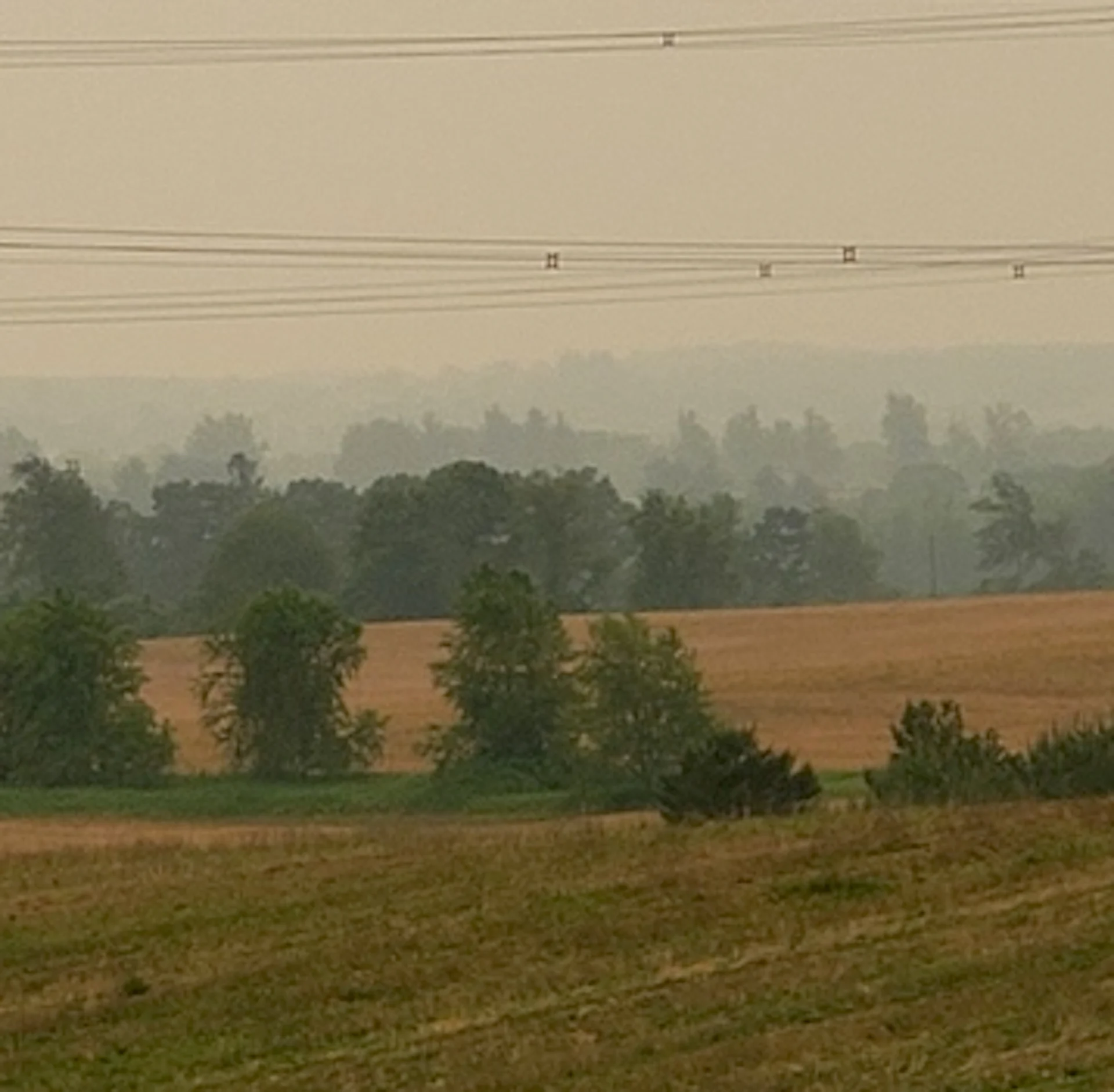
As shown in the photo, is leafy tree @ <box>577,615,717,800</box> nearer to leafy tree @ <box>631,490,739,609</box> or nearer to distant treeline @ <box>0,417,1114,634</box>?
distant treeline @ <box>0,417,1114,634</box>

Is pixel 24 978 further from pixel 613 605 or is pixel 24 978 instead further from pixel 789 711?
pixel 613 605

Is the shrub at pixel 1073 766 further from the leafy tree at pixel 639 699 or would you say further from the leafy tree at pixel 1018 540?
the leafy tree at pixel 1018 540

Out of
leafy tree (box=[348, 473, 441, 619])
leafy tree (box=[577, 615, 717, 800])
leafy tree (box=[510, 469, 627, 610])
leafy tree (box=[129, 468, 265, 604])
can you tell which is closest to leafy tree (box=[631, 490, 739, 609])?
leafy tree (box=[510, 469, 627, 610])

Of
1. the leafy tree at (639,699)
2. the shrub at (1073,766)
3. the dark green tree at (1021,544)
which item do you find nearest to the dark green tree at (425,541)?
the dark green tree at (1021,544)

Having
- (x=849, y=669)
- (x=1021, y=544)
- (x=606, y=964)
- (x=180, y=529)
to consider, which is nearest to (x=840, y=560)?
(x=1021, y=544)

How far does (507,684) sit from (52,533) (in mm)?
70821

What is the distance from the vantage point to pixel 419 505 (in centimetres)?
10962

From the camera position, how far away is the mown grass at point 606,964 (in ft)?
53.0

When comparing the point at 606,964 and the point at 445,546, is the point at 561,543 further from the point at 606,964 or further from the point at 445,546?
the point at 606,964

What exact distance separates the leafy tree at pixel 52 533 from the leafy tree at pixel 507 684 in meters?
66.7

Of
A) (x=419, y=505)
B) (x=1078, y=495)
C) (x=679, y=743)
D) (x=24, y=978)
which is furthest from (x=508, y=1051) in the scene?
(x=1078, y=495)

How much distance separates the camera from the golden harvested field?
206 feet

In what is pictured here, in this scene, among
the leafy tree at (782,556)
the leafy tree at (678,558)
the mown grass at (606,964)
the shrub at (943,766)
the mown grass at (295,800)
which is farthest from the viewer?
the leafy tree at (782,556)

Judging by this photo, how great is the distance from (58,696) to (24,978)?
4131 cm
